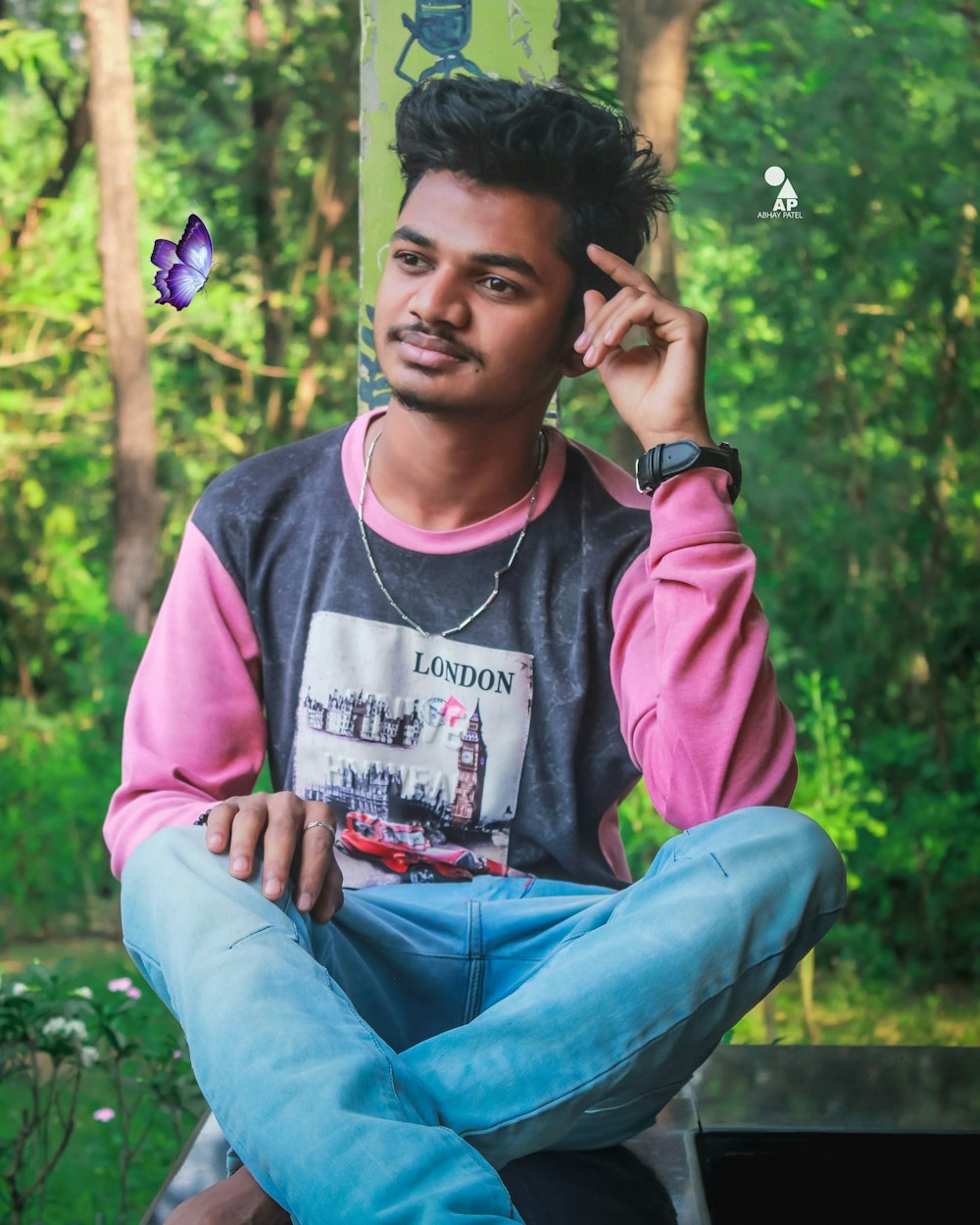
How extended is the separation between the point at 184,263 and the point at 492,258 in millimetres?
336

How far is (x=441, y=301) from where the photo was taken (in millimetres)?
1622

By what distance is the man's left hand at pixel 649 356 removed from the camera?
161cm

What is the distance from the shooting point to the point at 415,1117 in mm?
1215

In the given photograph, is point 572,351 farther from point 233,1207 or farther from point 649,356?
point 233,1207

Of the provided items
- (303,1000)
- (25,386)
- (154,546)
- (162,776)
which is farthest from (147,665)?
(25,386)

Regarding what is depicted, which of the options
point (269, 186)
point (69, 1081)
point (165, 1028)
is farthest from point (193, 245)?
point (269, 186)

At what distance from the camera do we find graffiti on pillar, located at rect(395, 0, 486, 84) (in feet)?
6.48

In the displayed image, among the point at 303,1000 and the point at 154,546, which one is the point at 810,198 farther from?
the point at 303,1000

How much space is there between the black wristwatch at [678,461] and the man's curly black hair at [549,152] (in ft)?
0.77

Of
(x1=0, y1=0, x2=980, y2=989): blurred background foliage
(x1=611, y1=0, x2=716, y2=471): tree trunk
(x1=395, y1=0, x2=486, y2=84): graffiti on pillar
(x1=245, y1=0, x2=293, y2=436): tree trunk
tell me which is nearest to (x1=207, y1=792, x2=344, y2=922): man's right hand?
(x1=395, y1=0, x2=486, y2=84): graffiti on pillar

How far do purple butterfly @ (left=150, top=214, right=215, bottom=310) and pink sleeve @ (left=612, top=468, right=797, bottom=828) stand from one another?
54 centimetres

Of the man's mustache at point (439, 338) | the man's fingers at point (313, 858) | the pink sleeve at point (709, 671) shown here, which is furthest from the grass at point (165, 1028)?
the man's mustache at point (439, 338)

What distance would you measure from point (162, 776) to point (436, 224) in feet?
2.24

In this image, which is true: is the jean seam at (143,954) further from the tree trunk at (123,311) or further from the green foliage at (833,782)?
the tree trunk at (123,311)
